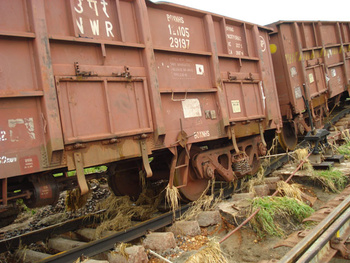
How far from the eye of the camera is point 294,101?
26.2 ft

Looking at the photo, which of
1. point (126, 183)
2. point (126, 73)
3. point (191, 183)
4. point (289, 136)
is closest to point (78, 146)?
point (126, 73)

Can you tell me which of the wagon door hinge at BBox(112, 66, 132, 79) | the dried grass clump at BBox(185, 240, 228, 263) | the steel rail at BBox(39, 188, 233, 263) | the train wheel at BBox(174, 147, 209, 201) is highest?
the wagon door hinge at BBox(112, 66, 132, 79)

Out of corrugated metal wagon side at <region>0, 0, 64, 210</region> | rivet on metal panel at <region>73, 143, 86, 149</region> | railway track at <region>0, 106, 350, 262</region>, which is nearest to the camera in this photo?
railway track at <region>0, 106, 350, 262</region>

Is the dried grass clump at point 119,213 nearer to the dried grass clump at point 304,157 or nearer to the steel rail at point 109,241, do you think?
the steel rail at point 109,241

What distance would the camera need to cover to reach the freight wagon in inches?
131

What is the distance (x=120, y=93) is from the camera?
13.4 feet

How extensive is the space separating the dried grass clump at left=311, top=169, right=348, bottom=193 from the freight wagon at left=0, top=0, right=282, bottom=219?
1412 mm

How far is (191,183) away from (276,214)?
1.82m

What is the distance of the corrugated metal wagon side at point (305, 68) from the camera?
26.7 ft

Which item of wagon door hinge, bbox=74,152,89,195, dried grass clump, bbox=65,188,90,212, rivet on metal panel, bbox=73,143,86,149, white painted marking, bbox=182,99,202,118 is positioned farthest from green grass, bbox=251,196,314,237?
dried grass clump, bbox=65,188,90,212

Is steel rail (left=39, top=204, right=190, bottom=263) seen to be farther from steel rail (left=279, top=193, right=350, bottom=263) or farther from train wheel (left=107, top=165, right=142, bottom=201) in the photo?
steel rail (left=279, top=193, right=350, bottom=263)

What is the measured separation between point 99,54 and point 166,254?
2.83 meters

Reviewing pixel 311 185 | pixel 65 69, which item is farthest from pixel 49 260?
pixel 311 185

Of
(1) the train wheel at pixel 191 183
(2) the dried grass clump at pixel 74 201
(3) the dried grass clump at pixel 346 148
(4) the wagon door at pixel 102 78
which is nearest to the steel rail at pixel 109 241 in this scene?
(1) the train wheel at pixel 191 183
